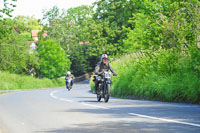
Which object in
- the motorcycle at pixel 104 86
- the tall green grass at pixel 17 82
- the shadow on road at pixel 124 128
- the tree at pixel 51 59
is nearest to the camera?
the shadow on road at pixel 124 128

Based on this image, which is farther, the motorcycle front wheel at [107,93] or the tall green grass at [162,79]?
the motorcycle front wheel at [107,93]

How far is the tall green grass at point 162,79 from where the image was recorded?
614 inches

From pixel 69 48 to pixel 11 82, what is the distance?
1685 inches

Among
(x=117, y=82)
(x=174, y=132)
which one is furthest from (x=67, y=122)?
(x=117, y=82)

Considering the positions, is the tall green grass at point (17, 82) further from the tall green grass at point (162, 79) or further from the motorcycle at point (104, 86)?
the motorcycle at point (104, 86)

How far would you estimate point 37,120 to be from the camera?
1059 cm

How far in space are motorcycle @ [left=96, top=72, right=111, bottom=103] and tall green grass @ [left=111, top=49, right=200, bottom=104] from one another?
219cm

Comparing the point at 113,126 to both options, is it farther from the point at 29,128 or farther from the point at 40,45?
the point at 40,45

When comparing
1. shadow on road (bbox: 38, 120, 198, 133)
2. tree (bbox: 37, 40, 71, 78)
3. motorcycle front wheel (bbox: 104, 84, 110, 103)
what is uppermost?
tree (bbox: 37, 40, 71, 78)

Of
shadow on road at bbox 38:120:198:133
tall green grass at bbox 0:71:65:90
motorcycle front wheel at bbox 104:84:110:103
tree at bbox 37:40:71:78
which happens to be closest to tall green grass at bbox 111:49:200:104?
motorcycle front wheel at bbox 104:84:110:103

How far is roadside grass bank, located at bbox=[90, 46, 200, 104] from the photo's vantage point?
51.2 feet

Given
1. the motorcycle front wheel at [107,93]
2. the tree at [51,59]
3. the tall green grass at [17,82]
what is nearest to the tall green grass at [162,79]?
the motorcycle front wheel at [107,93]

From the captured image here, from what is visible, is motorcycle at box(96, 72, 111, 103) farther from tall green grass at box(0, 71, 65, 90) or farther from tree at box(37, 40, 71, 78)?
tree at box(37, 40, 71, 78)

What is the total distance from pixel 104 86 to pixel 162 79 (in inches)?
104
